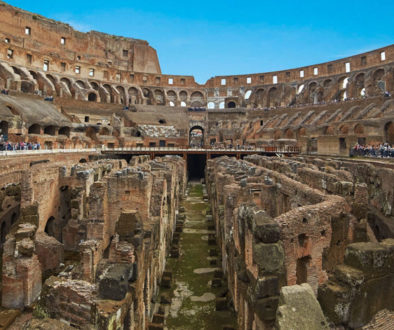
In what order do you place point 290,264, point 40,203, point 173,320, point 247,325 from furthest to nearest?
point 40,203
point 173,320
point 247,325
point 290,264

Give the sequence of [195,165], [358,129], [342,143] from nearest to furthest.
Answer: [342,143]
[358,129]
[195,165]

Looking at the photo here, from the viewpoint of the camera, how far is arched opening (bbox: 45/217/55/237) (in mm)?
11302

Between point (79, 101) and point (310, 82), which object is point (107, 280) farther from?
point (310, 82)

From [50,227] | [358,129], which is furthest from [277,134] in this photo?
[50,227]

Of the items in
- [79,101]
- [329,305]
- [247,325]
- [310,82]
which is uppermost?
[310,82]

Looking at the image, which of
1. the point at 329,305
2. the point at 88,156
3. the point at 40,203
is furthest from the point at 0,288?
the point at 88,156

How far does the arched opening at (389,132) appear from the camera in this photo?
26.4 m

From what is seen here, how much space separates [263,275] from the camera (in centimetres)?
420

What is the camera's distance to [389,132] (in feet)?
94.5

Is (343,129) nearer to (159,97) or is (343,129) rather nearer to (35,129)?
(35,129)

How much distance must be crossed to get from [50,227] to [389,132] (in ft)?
96.5

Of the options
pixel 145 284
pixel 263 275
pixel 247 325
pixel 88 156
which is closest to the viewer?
pixel 263 275

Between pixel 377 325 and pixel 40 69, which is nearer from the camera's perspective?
pixel 377 325

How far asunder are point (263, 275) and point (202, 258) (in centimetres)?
717
